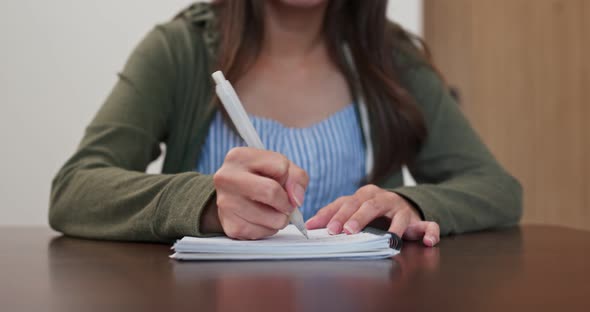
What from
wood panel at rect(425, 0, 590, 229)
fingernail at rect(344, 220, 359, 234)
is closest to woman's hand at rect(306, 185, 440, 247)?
fingernail at rect(344, 220, 359, 234)

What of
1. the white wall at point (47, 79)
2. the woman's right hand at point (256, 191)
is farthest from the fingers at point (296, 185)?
the white wall at point (47, 79)

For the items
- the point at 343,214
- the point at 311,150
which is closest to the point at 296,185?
the point at 343,214

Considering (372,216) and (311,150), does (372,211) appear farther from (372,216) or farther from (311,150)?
(311,150)

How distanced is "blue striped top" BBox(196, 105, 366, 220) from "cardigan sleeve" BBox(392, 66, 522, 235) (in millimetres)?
175

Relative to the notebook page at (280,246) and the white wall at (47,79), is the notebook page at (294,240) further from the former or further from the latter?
the white wall at (47,79)

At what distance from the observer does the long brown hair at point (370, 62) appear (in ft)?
4.33

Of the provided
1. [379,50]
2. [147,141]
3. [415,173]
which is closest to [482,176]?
[415,173]

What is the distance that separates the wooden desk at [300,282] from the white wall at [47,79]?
5.02 feet

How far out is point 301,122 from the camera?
1315mm

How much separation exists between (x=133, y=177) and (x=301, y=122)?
0.46m

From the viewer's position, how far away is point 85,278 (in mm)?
588

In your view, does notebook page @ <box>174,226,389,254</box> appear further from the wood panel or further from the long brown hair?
the wood panel

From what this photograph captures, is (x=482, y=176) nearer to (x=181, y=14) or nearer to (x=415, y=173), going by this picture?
(x=415, y=173)

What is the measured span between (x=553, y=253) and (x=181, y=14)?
0.89 metres
